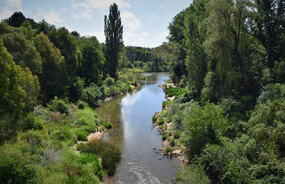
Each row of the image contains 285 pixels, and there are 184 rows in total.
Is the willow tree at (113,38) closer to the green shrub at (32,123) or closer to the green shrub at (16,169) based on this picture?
the green shrub at (32,123)

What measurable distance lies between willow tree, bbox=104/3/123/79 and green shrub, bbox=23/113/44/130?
34.7 meters

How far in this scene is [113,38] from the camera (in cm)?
4816

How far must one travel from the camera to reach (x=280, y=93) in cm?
1503

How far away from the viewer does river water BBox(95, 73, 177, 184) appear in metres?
12.9

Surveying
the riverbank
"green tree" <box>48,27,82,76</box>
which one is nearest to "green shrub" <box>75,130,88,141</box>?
the riverbank

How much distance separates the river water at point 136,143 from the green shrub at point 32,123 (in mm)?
5875

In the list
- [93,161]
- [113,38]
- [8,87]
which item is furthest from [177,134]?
[113,38]

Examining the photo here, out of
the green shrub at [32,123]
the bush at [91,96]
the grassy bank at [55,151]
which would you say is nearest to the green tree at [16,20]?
the bush at [91,96]

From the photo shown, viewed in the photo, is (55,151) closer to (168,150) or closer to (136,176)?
(136,176)

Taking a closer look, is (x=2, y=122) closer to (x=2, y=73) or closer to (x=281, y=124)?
(x=2, y=73)

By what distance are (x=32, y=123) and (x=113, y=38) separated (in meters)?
35.9

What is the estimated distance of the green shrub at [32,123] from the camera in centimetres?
1536

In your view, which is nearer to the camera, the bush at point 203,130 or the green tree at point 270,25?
the bush at point 203,130

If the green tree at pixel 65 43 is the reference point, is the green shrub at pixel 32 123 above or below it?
below
